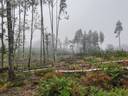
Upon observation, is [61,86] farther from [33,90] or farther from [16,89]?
[16,89]

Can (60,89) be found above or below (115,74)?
below

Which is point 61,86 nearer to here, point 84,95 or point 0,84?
point 84,95

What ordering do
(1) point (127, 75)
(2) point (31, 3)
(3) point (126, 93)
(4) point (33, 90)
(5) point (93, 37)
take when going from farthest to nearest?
(5) point (93, 37) → (2) point (31, 3) → (1) point (127, 75) → (4) point (33, 90) → (3) point (126, 93)

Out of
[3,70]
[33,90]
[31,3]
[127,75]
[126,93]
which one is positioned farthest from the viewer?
[31,3]

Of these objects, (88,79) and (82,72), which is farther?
(82,72)

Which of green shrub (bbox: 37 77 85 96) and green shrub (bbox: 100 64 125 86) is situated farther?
green shrub (bbox: 100 64 125 86)

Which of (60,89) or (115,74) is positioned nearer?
(60,89)

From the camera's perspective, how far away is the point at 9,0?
85.0 ft

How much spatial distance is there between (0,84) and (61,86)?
803 cm

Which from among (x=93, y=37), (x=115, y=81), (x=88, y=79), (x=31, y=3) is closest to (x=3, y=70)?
(x=88, y=79)

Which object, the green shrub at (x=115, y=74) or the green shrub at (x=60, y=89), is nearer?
the green shrub at (x=60, y=89)

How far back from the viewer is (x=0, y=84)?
23719mm

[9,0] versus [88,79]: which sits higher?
[9,0]

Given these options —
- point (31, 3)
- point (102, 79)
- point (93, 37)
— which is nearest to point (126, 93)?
point (102, 79)
